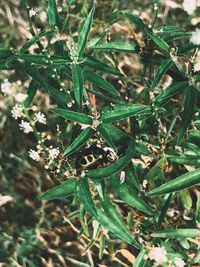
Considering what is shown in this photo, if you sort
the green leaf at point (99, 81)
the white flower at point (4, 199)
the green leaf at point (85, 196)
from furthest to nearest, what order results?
the white flower at point (4, 199) → the green leaf at point (99, 81) → the green leaf at point (85, 196)

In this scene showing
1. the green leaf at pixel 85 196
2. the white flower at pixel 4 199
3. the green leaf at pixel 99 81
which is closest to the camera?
the green leaf at pixel 85 196

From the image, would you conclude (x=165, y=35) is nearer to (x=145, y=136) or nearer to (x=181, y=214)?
(x=145, y=136)

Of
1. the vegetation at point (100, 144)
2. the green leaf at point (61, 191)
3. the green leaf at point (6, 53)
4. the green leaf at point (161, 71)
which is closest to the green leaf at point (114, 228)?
the vegetation at point (100, 144)

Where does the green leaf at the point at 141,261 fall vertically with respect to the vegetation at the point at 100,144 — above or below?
below

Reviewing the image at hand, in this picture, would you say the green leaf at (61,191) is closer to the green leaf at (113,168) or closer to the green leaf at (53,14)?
the green leaf at (113,168)

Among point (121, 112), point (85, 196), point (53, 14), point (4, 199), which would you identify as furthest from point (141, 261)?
point (4, 199)

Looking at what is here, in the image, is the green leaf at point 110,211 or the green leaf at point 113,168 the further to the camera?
the green leaf at point 110,211

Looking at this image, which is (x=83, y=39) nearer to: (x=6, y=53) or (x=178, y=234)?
(x=6, y=53)
